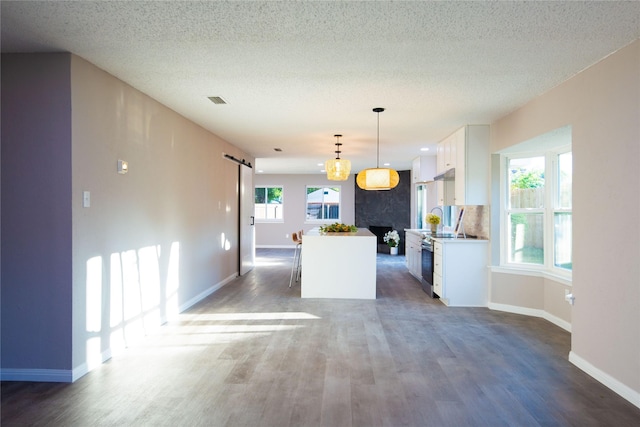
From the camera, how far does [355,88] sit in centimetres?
367

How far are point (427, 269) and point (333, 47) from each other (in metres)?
4.16

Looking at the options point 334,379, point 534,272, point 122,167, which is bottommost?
point 334,379

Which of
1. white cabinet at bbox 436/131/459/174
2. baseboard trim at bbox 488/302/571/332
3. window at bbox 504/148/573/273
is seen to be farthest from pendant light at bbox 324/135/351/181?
baseboard trim at bbox 488/302/571/332

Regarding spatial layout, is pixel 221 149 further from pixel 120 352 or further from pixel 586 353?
pixel 586 353

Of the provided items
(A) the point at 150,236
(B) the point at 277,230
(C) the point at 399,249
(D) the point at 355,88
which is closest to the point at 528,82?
(D) the point at 355,88

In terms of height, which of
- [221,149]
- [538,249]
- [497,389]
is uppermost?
[221,149]

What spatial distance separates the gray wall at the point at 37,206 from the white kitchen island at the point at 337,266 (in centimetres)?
326

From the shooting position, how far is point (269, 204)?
12875mm

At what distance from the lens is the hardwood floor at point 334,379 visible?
2.39 metres

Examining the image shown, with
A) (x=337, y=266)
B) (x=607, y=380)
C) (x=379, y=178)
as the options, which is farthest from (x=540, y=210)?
(x=337, y=266)

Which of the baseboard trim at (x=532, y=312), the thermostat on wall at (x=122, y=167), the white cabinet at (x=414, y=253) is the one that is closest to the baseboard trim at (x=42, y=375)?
the thermostat on wall at (x=122, y=167)

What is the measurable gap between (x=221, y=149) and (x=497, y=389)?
5095 millimetres

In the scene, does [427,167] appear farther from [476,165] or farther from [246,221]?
[246,221]

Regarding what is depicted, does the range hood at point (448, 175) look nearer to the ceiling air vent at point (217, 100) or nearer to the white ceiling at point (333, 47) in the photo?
the white ceiling at point (333, 47)
